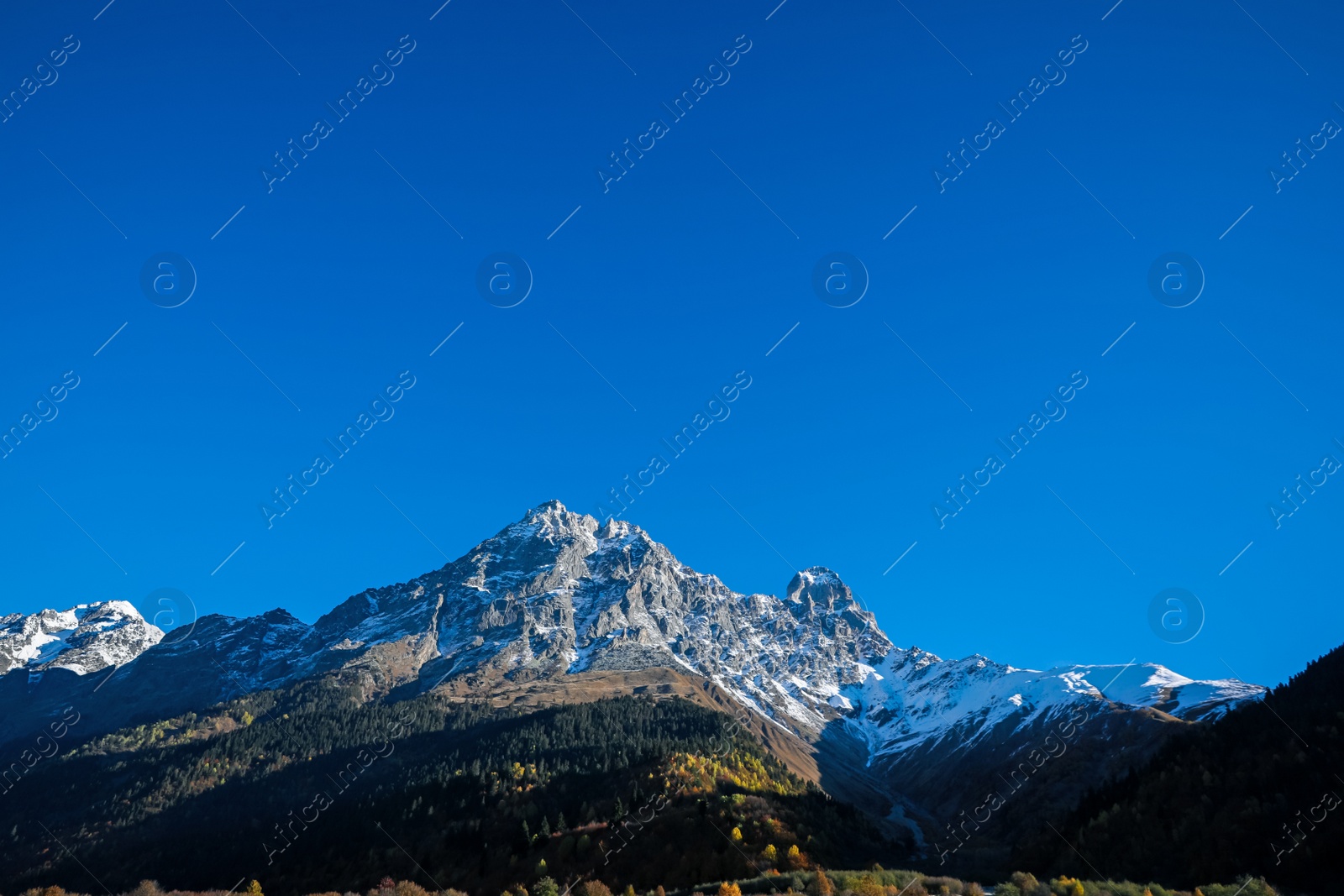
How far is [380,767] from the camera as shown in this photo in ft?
648

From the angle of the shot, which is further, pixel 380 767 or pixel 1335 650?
pixel 380 767

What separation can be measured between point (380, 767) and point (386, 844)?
7897 centimetres

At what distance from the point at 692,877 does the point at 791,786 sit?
72198 millimetres

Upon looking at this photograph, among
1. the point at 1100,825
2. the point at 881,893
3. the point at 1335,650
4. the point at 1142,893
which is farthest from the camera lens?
the point at 1335,650

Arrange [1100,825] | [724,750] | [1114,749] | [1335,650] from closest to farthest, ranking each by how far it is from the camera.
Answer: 1. [1100,825]
2. [1335,650]
3. [724,750]
4. [1114,749]

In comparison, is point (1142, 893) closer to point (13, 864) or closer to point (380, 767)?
point (380, 767)

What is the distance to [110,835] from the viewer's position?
562 ft

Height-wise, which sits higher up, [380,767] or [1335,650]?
[380,767]

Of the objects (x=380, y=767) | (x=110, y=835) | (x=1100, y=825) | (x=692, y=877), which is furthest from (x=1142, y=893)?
(x=110, y=835)

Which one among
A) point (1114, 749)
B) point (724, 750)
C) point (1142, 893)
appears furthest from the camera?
point (1114, 749)

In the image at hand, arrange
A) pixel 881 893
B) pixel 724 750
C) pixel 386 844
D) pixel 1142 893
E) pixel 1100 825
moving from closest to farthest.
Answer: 1. pixel 881 893
2. pixel 1142 893
3. pixel 1100 825
4. pixel 386 844
5. pixel 724 750

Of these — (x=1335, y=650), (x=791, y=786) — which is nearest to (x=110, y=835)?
(x=791, y=786)

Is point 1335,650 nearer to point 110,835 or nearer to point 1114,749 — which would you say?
point 1114,749

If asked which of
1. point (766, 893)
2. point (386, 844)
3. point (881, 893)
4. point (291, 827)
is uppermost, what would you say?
point (291, 827)
